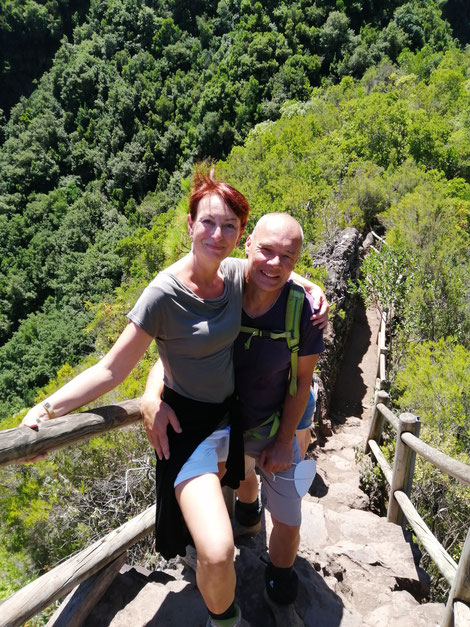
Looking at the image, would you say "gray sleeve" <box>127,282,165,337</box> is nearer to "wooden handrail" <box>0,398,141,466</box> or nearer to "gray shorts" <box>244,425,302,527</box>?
"wooden handrail" <box>0,398,141,466</box>

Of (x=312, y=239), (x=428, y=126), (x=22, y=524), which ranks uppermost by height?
(x=428, y=126)

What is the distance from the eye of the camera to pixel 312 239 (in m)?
10.0

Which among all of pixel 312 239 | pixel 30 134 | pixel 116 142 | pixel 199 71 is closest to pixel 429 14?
pixel 199 71

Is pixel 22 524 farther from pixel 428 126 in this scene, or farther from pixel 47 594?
pixel 428 126

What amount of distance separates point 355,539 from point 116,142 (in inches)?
1934

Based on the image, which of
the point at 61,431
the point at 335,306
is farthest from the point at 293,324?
the point at 335,306

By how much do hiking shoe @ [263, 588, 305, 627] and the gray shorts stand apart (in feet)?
1.44

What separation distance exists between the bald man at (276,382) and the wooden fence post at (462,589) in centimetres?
80

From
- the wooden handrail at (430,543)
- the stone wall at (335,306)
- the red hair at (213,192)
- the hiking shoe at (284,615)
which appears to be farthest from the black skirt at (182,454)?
the stone wall at (335,306)

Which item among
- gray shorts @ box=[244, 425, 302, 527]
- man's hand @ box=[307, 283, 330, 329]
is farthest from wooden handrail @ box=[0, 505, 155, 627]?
man's hand @ box=[307, 283, 330, 329]

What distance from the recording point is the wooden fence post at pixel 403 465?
359cm

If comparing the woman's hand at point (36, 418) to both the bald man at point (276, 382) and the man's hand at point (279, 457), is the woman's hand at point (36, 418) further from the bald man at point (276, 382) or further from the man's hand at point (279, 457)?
the man's hand at point (279, 457)

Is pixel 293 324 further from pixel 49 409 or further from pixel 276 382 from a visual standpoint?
pixel 49 409

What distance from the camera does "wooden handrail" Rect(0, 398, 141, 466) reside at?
5.82 feet
